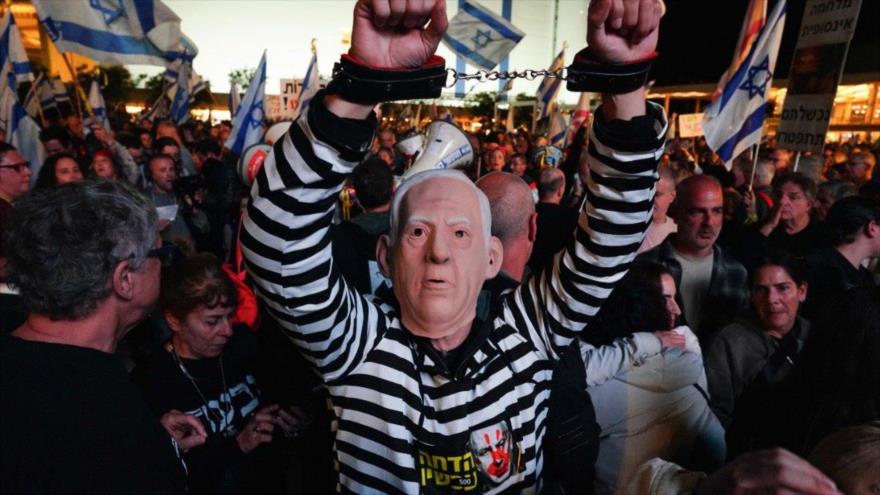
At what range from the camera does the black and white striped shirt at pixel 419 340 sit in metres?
1.40

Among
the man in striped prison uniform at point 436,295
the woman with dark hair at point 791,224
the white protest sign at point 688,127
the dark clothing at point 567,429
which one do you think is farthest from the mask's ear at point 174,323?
the white protest sign at point 688,127

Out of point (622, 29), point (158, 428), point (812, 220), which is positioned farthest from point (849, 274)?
point (158, 428)

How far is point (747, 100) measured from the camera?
5852mm

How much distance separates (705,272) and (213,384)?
3.00 metres

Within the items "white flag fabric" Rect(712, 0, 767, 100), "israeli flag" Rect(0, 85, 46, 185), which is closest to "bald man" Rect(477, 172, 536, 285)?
"white flag fabric" Rect(712, 0, 767, 100)

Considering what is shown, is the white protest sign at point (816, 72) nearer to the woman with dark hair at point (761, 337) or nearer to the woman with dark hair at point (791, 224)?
the woman with dark hair at point (791, 224)

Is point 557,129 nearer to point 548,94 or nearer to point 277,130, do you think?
point 548,94

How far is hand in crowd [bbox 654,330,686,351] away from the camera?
2.41 m

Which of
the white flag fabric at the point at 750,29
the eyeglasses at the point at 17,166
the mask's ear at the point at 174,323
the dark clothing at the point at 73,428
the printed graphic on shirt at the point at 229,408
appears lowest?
the printed graphic on shirt at the point at 229,408

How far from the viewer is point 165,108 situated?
47.4ft

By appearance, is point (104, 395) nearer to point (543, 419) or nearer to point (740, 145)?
point (543, 419)

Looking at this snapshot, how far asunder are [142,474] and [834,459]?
1.53 meters

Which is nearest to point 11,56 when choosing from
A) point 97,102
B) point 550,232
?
point 97,102

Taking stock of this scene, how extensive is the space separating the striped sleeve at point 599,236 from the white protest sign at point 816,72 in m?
4.71
